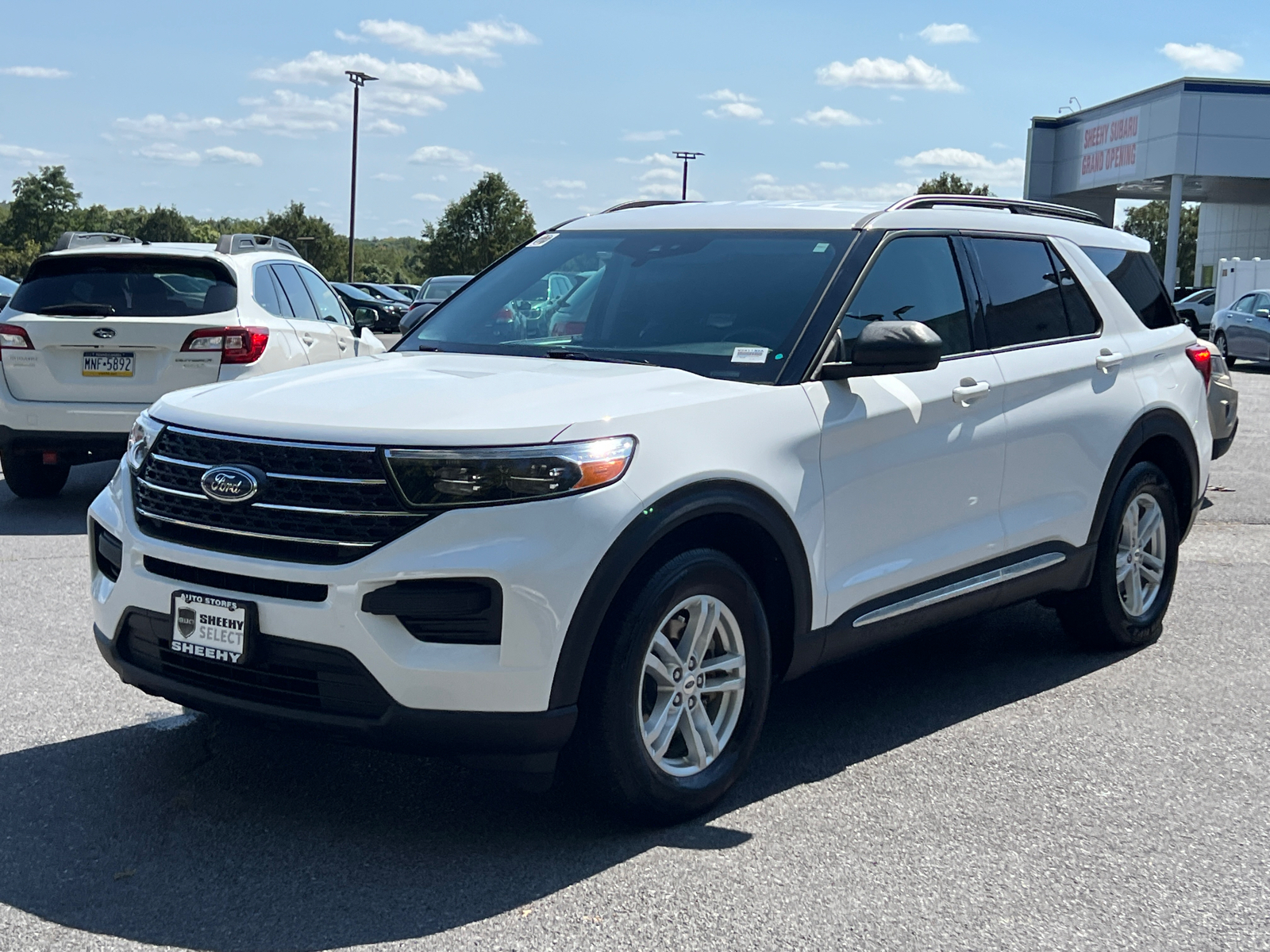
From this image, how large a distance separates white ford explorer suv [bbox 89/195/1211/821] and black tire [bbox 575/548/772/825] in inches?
0.4

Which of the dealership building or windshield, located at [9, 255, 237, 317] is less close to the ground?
the dealership building

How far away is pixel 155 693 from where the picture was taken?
4.07 meters

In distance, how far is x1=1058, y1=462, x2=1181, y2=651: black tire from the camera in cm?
599

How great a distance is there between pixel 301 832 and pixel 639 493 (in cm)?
135

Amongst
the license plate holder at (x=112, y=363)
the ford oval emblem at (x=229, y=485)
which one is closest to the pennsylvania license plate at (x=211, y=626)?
the ford oval emblem at (x=229, y=485)

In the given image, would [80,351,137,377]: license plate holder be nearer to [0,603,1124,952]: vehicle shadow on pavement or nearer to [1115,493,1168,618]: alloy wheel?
[0,603,1124,952]: vehicle shadow on pavement

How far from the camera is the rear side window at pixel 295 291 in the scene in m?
10.4

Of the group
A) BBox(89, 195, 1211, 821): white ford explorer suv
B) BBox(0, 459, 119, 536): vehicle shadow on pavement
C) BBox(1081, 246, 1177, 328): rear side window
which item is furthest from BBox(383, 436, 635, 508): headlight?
BBox(0, 459, 119, 536): vehicle shadow on pavement

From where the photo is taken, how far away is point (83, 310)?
9.37 m

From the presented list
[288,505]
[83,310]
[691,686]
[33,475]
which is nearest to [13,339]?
[83,310]

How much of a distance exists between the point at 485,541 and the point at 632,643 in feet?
1.67

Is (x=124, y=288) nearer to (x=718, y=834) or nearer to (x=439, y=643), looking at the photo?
(x=439, y=643)

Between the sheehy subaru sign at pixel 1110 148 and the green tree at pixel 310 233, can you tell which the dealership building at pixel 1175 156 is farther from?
the green tree at pixel 310 233

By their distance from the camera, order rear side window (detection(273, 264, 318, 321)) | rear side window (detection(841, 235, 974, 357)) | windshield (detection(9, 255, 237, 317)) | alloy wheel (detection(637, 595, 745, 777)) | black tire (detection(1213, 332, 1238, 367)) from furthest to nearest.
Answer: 1. black tire (detection(1213, 332, 1238, 367))
2. rear side window (detection(273, 264, 318, 321))
3. windshield (detection(9, 255, 237, 317))
4. rear side window (detection(841, 235, 974, 357))
5. alloy wheel (detection(637, 595, 745, 777))
